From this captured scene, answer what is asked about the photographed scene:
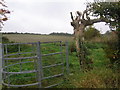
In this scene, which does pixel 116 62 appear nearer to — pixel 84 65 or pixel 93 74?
pixel 84 65

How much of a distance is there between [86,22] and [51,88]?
468 centimetres

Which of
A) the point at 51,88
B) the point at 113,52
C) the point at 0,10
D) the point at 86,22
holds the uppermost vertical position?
the point at 0,10

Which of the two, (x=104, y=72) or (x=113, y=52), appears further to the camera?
(x=113, y=52)

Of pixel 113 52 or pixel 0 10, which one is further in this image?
pixel 0 10

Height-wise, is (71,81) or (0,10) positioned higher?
(0,10)

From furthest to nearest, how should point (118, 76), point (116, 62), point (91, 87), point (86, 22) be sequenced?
point (86, 22) → point (116, 62) → point (118, 76) → point (91, 87)

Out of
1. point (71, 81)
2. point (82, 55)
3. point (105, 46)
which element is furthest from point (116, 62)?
point (71, 81)

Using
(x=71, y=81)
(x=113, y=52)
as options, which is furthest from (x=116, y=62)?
(x=71, y=81)

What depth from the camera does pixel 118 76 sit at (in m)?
6.03

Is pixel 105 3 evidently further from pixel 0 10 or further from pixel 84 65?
pixel 0 10

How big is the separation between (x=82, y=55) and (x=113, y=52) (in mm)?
1347

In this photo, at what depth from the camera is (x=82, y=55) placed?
Result: 840 cm

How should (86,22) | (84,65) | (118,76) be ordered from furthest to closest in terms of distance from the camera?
(86,22)
(84,65)
(118,76)

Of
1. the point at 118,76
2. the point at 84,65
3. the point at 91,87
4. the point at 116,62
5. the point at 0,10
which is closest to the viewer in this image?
the point at 91,87
